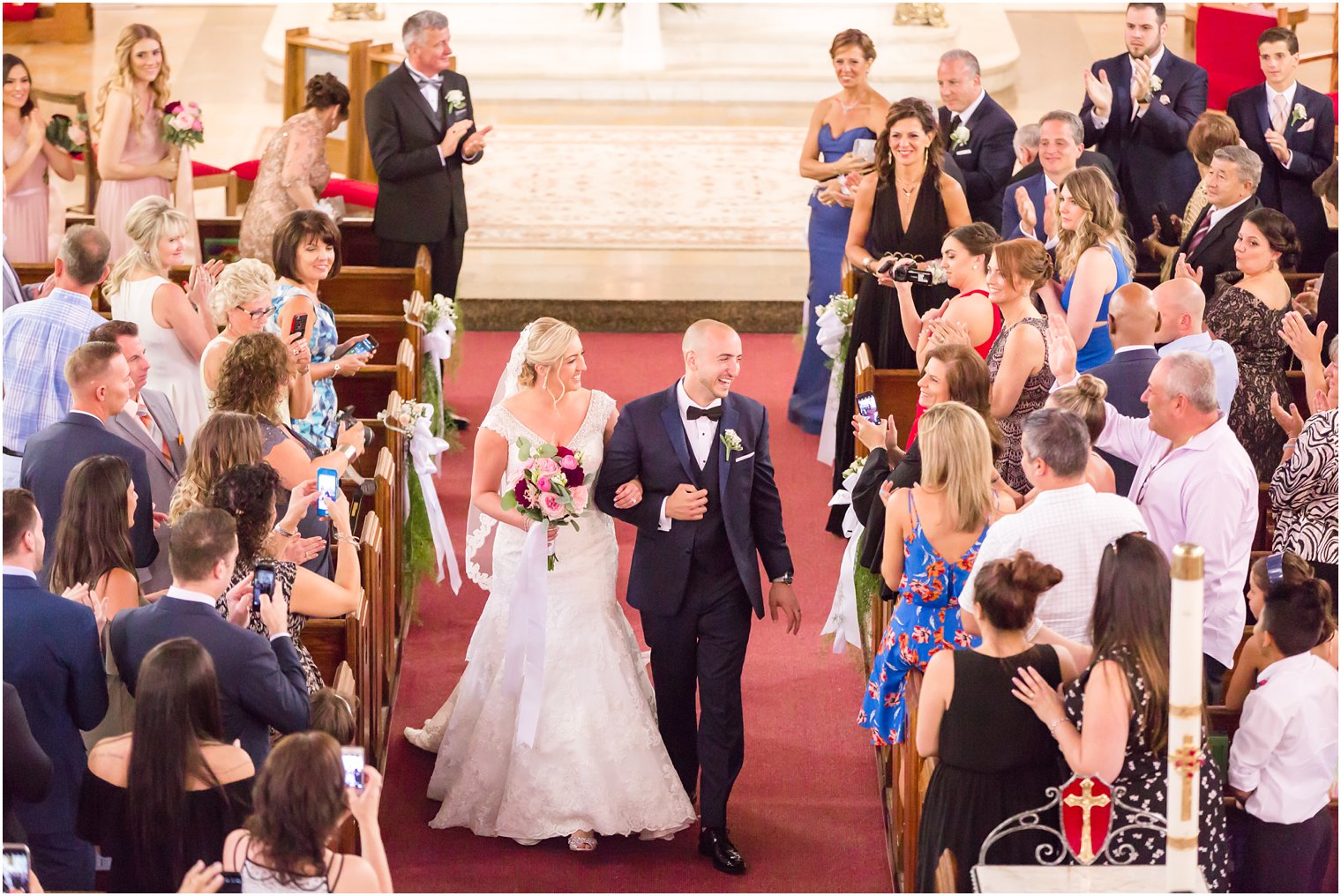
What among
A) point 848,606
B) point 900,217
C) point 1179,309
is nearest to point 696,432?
point 848,606

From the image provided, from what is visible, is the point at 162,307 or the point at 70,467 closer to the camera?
the point at 70,467

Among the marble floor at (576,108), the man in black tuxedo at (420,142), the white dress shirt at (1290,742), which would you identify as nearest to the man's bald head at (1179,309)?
the white dress shirt at (1290,742)

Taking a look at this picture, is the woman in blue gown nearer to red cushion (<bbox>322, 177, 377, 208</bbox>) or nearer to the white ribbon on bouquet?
the white ribbon on bouquet

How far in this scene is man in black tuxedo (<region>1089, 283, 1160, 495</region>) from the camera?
5438mm

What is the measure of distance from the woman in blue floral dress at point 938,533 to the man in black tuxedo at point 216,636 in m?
1.67

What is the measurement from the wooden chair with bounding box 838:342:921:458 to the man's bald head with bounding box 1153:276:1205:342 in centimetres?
99

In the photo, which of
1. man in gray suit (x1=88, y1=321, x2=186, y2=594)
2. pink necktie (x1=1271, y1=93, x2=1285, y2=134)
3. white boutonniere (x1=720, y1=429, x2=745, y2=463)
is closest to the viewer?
white boutonniere (x1=720, y1=429, x2=745, y2=463)

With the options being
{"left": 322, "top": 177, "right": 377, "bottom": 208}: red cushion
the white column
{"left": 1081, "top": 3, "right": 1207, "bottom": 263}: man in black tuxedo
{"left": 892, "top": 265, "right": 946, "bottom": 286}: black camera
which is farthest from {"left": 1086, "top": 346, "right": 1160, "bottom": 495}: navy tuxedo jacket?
the white column

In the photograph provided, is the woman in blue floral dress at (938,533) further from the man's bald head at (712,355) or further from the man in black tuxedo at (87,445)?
the man in black tuxedo at (87,445)

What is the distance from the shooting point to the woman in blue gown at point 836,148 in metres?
7.99

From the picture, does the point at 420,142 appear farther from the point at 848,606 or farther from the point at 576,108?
the point at 576,108

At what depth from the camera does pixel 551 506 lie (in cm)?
476

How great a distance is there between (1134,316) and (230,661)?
3189mm

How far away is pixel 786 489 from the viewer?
25.9 ft
